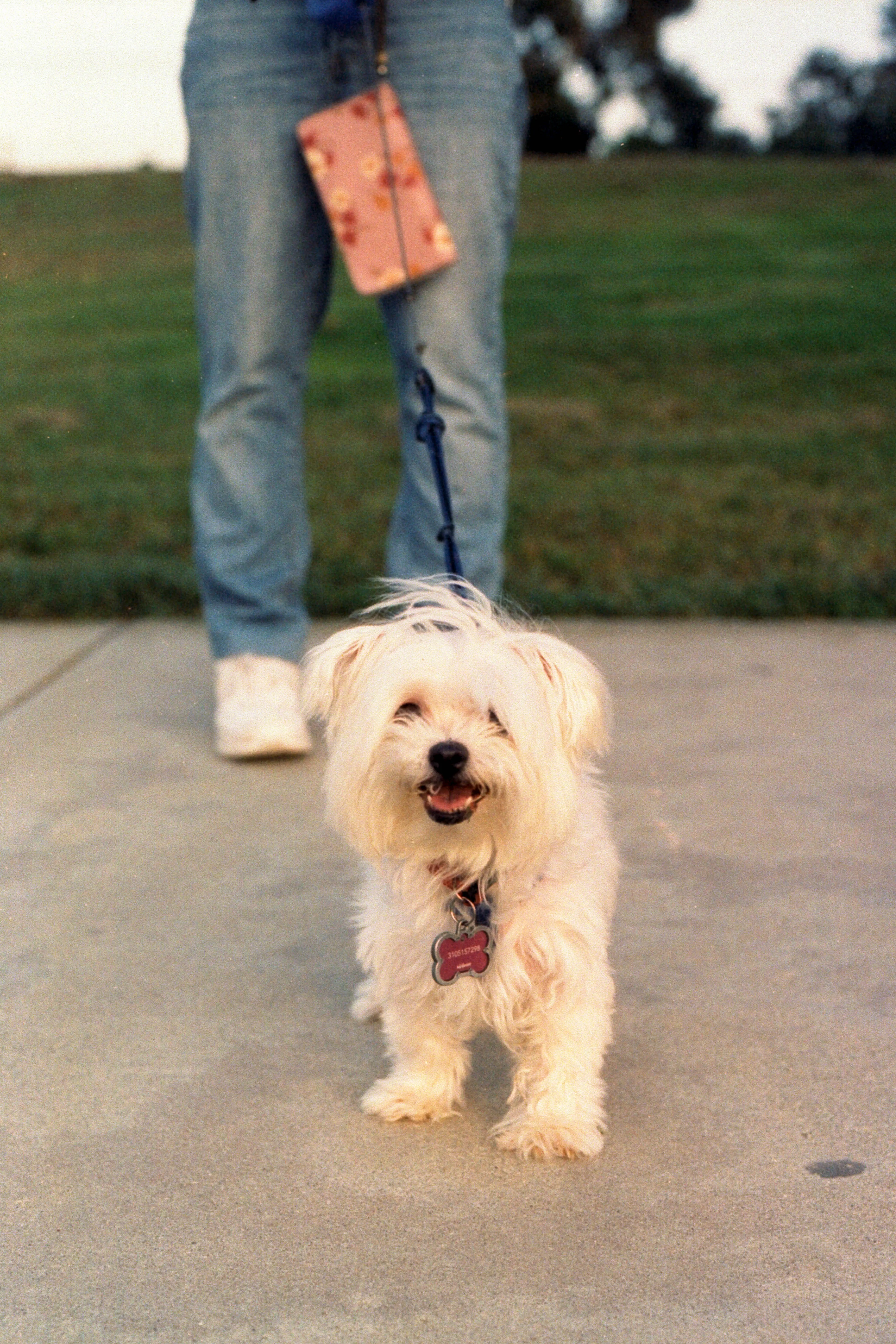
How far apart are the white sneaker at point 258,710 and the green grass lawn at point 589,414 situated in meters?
1.55

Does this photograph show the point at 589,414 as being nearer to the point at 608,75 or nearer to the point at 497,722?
the point at 497,722

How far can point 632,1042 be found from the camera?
3.02 metres

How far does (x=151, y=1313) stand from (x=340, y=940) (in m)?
1.38

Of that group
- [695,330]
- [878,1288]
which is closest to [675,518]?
[878,1288]

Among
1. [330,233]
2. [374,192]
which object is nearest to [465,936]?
[374,192]

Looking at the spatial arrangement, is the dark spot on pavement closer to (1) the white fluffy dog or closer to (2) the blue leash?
(1) the white fluffy dog

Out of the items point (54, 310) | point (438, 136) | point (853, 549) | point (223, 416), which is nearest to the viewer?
point (438, 136)

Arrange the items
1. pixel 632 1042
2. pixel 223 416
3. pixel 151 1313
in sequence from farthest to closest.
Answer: pixel 223 416 → pixel 632 1042 → pixel 151 1313

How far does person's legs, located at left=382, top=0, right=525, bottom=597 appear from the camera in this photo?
4.17m

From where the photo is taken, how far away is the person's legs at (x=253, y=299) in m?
4.31

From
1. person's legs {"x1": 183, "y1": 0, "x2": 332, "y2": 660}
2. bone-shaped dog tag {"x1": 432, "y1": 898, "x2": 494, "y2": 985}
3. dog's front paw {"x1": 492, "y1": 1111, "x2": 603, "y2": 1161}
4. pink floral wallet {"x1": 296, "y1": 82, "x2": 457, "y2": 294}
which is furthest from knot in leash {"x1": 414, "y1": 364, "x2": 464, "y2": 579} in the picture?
dog's front paw {"x1": 492, "y1": 1111, "x2": 603, "y2": 1161}

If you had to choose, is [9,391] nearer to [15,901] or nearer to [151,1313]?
[15,901]

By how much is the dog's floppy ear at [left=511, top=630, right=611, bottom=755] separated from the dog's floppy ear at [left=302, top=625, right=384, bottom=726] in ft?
0.78

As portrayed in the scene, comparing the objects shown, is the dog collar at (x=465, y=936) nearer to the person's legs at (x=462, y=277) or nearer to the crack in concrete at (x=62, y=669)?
the person's legs at (x=462, y=277)
